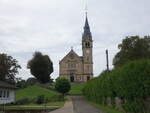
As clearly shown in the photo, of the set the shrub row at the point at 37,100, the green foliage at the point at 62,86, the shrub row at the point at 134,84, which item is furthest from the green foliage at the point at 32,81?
the shrub row at the point at 134,84

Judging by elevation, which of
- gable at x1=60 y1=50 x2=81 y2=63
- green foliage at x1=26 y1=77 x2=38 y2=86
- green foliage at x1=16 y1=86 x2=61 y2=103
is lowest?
green foliage at x1=16 y1=86 x2=61 y2=103

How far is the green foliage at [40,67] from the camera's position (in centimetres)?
8225

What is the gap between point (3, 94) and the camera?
3841cm

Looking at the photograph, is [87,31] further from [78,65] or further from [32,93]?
[32,93]

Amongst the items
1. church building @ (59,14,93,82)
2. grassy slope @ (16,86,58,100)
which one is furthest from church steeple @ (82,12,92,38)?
grassy slope @ (16,86,58,100)

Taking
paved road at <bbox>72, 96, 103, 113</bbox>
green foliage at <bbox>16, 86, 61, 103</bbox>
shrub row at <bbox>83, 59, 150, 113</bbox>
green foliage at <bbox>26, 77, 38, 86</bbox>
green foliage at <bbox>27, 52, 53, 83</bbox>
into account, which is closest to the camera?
shrub row at <bbox>83, 59, 150, 113</bbox>

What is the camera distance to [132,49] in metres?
51.2

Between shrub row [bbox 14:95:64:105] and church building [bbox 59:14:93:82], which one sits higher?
church building [bbox 59:14:93:82]

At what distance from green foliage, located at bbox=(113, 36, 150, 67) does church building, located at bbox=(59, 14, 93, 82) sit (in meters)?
46.5

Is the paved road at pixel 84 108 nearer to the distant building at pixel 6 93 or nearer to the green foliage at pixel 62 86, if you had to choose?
the distant building at pixel 6 93

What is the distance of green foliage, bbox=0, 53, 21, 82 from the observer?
6116cm

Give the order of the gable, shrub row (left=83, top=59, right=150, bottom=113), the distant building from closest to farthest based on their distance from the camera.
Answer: shrub row (left=83, top=59, right=150, bottom=113) < the distant building < the gable

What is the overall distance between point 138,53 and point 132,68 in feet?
107

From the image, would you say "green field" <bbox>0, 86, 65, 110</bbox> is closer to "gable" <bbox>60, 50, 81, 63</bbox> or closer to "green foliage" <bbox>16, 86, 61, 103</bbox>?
"green foliage" <bbox>16, 86, 61, 103</bbox>
